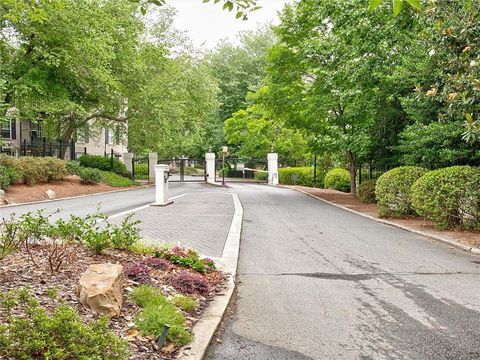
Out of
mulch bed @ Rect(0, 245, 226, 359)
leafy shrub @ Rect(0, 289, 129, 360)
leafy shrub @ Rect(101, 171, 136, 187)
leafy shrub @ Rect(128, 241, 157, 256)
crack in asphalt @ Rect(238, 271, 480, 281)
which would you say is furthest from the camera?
leafy shrub @ Rect(101, 171, 136, 187)

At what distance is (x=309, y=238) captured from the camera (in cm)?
988

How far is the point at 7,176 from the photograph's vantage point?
17828 millimetres

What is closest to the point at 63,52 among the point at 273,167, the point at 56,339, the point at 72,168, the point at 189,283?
the point at 72,168

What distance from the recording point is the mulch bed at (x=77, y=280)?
363cm

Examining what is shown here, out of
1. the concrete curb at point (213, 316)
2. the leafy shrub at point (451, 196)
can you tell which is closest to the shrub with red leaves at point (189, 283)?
the concrete curb at point (213, 316)

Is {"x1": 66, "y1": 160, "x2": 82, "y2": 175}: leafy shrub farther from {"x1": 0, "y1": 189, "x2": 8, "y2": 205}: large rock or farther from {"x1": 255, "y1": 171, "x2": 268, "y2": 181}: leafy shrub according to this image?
{"x1": 255, "y1": 171, "x2": 268, "y2": 181}: leafy shrub

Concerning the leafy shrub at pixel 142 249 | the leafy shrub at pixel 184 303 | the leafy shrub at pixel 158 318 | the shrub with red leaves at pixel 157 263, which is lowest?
the leafy shrub at pixel 184 303

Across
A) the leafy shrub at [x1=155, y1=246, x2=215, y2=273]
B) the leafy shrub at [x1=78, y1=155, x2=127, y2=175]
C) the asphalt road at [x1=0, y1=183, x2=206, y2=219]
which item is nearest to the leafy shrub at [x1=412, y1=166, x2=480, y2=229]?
the leafy shrub at [x1=155, y1=246, x2=215, y2=273]

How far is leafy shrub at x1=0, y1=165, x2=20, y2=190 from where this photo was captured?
57.6 ft

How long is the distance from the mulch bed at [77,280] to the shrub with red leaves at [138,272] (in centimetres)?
9

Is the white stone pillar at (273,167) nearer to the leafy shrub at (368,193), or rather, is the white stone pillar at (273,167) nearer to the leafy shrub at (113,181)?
the leafy shrub at (113,181)

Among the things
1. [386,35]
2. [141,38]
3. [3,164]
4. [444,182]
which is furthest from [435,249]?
[141,38]

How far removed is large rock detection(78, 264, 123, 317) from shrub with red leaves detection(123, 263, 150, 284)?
0.72 meters

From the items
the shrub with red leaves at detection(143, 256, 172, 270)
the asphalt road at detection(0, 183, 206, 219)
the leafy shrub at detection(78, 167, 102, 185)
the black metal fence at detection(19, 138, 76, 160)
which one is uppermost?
the black metal fence at detection(19, 138, 76, 160)
